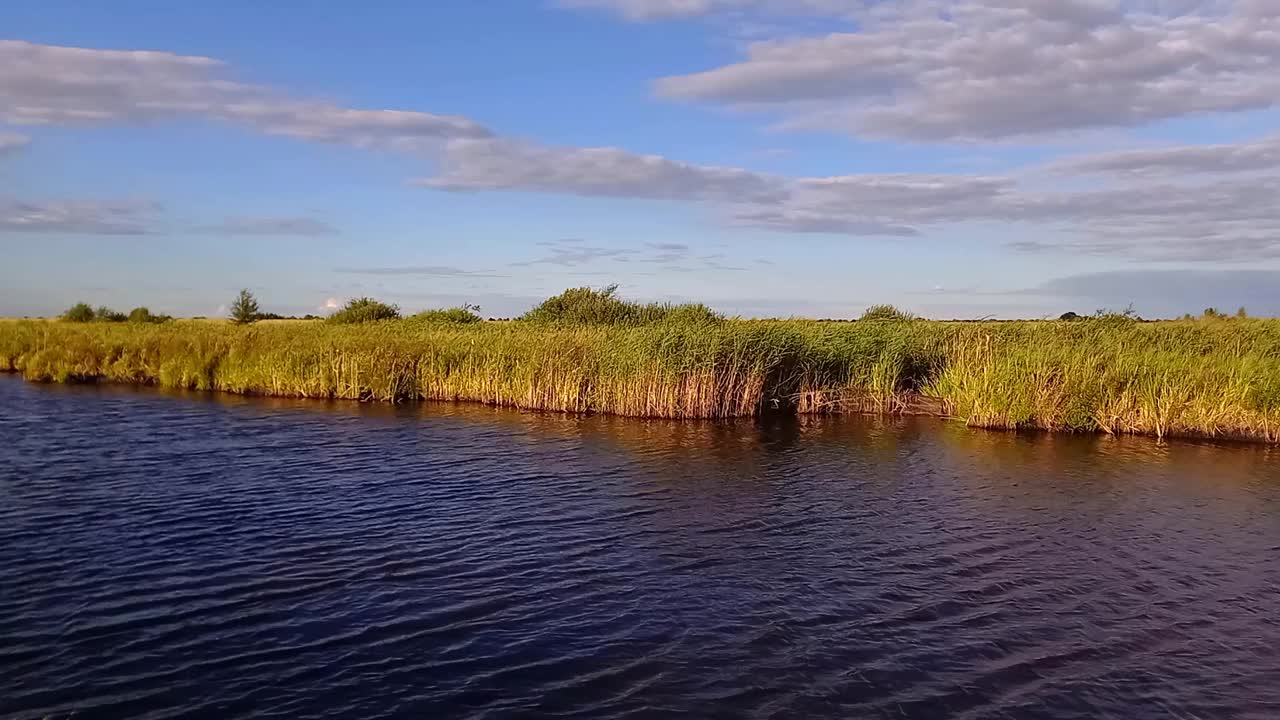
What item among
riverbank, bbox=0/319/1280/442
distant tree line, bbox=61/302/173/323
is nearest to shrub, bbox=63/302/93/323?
distant tree line, bbox=61/302/173/323

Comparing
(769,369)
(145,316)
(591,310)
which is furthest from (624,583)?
Result: (145,316)

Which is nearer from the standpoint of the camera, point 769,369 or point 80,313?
point 769,369

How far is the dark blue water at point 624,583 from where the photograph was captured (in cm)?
684

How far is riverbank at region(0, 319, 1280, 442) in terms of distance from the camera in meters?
20.0

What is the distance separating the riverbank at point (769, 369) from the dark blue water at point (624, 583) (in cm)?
313

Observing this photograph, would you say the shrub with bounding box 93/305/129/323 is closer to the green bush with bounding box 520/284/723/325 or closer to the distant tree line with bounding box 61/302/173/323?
the distant tree line with bounding box 61/302/173/323

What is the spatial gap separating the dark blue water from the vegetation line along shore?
10.6ft

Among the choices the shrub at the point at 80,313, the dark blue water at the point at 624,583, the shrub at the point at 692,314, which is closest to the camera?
the dark blue water at the point at 624,583

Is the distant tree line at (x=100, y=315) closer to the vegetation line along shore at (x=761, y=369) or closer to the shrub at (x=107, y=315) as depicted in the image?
the shrub at (x=107, y=315)

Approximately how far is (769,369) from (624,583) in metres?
14.9

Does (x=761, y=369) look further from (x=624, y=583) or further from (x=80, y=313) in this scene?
(x=80, y=313)

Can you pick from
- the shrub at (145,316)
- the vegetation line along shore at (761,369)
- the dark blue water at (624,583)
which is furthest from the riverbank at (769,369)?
the shrub at (145,316)

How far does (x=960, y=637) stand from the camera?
26.4 ft

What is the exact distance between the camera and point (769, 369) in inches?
932
